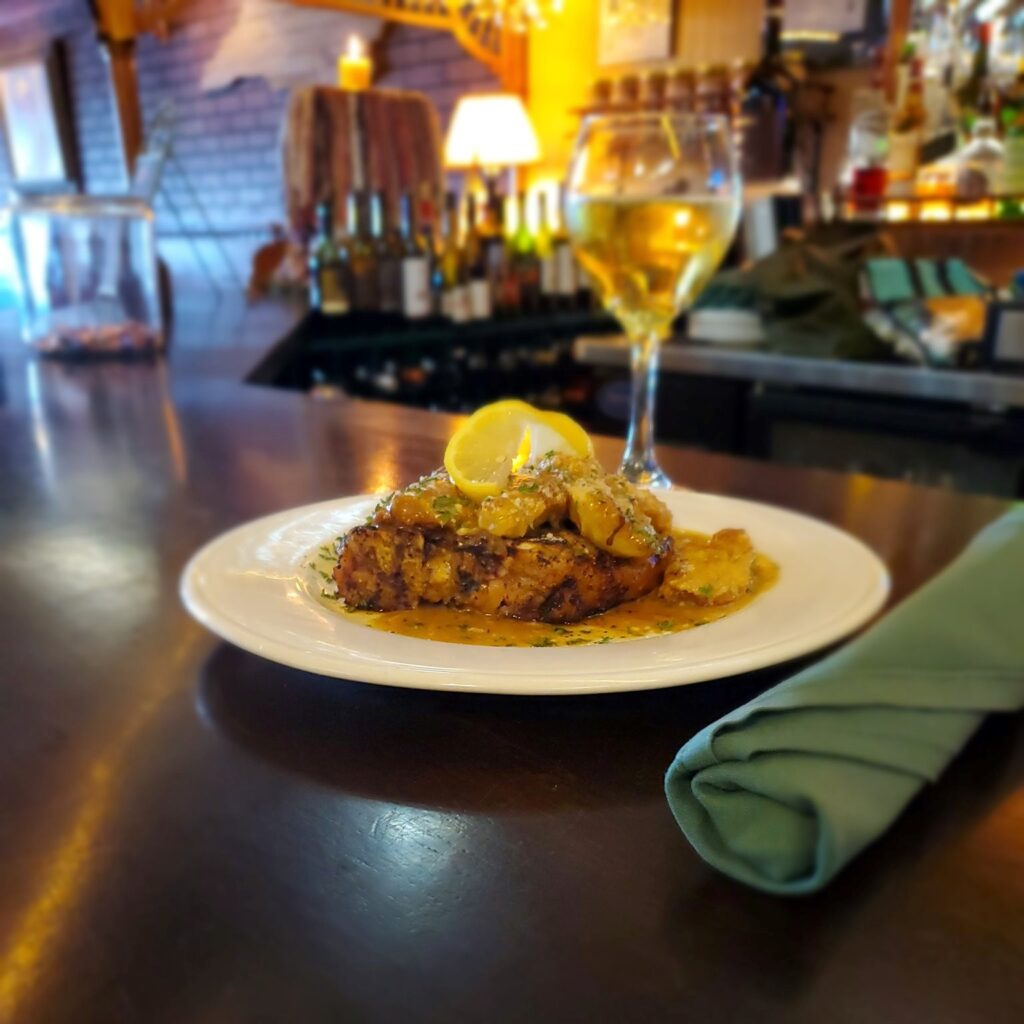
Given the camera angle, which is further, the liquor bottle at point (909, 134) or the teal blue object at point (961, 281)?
the liquor bottle at point (909, 134)

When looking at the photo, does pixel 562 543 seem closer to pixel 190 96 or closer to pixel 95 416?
pixel 95 416

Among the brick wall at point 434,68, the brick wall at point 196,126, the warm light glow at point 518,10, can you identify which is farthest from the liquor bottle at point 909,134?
the brick wall at point 196,126

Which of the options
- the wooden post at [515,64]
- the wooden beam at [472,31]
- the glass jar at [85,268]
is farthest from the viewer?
the wooden post at [515,64]

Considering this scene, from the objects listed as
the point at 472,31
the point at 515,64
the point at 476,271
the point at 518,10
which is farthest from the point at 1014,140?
the point at 472,31

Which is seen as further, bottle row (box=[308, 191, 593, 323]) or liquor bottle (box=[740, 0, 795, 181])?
liquor bottle (box=[740, 0, 795, 181])

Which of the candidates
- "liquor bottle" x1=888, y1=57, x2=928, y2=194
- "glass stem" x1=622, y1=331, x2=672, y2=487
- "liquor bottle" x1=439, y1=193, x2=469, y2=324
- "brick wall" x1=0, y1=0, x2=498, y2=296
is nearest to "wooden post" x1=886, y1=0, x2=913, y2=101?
"liquor bottle" x1=888, y1=57, x2=928, y2=194

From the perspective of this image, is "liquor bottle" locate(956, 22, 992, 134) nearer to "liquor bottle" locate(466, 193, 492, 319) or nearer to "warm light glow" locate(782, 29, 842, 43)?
"warm light glow" locate(782, 29, 842, 43)

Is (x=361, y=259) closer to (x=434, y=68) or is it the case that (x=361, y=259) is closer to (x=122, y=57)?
(x=122, y=57)

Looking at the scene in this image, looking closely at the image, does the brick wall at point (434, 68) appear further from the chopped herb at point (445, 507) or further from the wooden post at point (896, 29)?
the chopped herb at point (445, 507)
